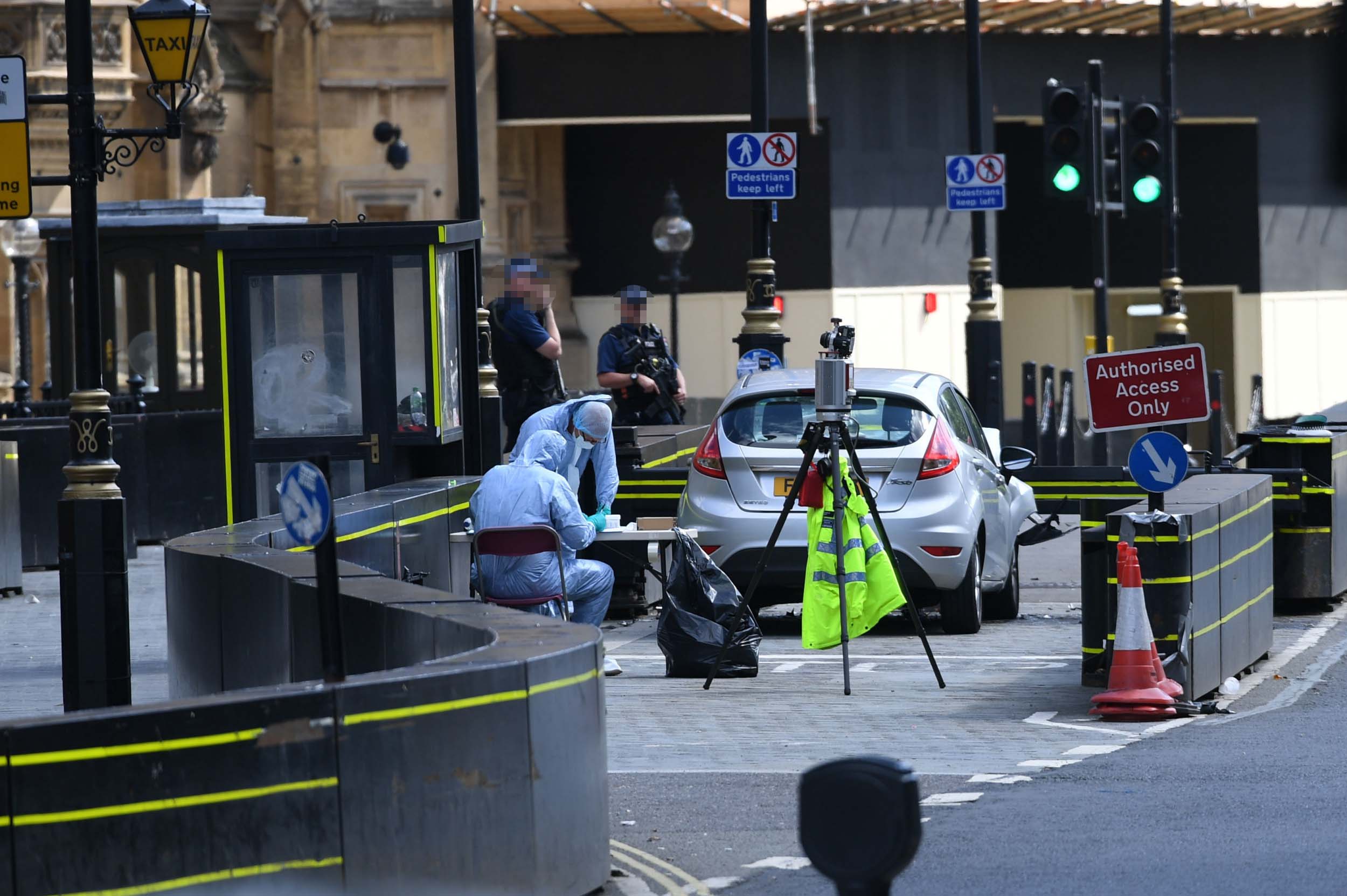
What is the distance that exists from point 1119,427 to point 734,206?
2421 cm

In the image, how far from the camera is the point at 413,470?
1382 centimetres

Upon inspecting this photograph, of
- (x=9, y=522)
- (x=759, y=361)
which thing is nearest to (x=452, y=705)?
(x=9, y=522)

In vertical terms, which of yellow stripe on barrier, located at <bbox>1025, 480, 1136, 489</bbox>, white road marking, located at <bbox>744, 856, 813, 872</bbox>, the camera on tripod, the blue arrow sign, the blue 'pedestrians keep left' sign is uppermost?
the camera on tripod

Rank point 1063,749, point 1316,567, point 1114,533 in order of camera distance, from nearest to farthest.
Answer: point 1063,749 < point 1114,533 < point 1316,567

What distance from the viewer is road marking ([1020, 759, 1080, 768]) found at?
9117 millimetres

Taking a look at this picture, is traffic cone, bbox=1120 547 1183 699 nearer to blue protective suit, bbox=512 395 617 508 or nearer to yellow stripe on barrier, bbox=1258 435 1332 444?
blue protective suit, bbox=512 395 617 508

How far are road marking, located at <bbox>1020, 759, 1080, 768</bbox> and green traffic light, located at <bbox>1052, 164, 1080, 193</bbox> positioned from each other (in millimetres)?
10793

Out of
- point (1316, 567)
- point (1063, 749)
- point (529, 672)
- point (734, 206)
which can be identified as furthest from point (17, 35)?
point (529, 672)

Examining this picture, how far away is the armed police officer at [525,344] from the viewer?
15.6 m

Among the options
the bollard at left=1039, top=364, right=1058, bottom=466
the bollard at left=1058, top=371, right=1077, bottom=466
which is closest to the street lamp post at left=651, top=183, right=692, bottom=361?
the bollard at left=1039, top=364, right=1058, bottom=466

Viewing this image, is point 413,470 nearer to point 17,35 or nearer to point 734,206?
point 17,35

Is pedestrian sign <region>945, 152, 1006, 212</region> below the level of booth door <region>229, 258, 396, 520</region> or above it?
above

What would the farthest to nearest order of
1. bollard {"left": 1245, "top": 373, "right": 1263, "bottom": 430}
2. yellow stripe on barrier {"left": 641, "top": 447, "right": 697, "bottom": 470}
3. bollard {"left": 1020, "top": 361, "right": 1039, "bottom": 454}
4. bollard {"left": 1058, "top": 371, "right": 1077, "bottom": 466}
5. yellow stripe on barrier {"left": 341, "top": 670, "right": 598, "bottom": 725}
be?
bollard {"left": 1245, "top": 373, "right": 1263, "bottom": 430} → bollard {"left": 1058, "top": 371, "right": 1077, "bottom": 466} → bollard {"left": 1020, "top": 361, "right": 1039, "bottom": 454} → yellow stripe on barrier {"left": 641, "top": 447, "right": 697, "bottom": 470} → yellow stripe on barrier {"left": 341, "top": 670, "right": 598, "bottom": 725}

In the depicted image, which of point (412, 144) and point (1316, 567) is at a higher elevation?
point (412, 144)
